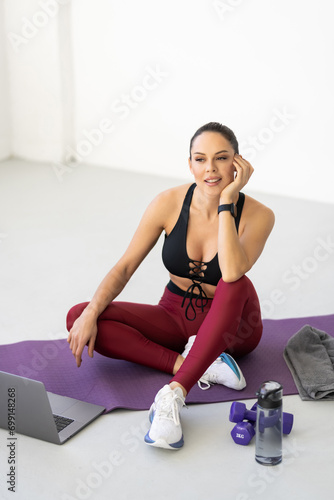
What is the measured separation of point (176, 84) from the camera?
5.05 meters

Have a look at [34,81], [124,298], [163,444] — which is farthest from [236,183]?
[34,81]

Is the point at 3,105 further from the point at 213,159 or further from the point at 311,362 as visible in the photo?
the point at 311,362

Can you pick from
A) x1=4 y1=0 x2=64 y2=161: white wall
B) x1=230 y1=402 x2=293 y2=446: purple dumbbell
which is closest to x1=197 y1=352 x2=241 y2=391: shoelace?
x1=230 y1=402 x2=293 y2=446: purple dumbbell

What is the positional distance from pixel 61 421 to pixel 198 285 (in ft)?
2.06

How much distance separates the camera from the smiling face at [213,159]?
2428 millimetres

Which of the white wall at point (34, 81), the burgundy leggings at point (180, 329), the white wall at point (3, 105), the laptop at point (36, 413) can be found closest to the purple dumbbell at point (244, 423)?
the burgundy leggings at point (180, 329)

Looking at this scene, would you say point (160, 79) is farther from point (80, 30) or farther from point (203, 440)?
point (203, 440)

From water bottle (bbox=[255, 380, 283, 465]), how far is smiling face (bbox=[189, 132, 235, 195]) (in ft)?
2.33

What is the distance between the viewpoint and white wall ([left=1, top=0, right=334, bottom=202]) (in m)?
4.59

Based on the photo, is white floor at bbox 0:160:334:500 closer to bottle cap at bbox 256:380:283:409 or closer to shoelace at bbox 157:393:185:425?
shoelace at bbox 157:393:185:425

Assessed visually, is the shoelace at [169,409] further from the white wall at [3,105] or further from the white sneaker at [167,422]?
the white wall at [3,105]

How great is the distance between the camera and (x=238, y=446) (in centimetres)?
221

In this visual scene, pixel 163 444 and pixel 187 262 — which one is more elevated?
pixel 187 262

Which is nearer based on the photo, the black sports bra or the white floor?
the white floor
